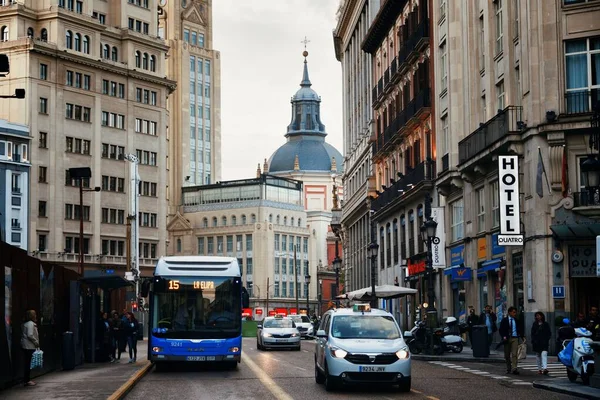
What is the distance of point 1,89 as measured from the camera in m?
95.5

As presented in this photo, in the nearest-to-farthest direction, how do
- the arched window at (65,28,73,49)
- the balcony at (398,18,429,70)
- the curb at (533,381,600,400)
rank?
1. the curb at (533,381,600,400)
2. the balcony at (398,18,429,70)
3. the arched window at (65,28,73,49)

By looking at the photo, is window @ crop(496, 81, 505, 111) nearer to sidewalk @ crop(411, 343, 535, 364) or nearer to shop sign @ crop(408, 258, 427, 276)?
sidewalk @ crop(411, 343, 535, 364)

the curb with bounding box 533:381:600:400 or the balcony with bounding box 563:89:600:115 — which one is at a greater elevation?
the balcony with bounding box 563:89:600:115

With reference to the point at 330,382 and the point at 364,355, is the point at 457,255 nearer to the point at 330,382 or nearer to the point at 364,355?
the point at 330,382

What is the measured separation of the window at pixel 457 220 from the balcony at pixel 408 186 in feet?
11.7

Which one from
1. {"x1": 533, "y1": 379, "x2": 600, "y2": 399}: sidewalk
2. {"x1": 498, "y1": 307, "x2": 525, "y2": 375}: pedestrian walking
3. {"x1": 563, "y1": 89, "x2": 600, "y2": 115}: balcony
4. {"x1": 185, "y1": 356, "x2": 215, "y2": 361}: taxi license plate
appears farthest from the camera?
{"x1": 563, "y1": 89, "x2": 600, "y2": 115}: balcony

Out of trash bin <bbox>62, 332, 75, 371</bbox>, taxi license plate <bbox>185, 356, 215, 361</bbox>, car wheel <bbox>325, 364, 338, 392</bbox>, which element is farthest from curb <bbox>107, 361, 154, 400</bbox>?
car wheel <bbox>325, 364, 338, 392</bbox>

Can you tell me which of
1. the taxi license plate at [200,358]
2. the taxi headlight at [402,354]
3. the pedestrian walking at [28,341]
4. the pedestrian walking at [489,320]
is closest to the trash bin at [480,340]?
the pedestrian walking at [489,320]

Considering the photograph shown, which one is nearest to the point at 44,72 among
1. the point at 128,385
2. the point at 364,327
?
the point at 128,385

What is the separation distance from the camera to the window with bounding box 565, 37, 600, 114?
38.0 m

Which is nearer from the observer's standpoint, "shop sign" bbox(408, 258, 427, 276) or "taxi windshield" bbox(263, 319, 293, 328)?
"taxi windshield" bbox(263, 319, 293, 328)

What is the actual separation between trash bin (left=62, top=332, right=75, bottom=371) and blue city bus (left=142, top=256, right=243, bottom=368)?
2432 millimetres

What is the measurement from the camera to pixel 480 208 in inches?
1843

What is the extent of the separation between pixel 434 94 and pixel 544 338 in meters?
28.6
